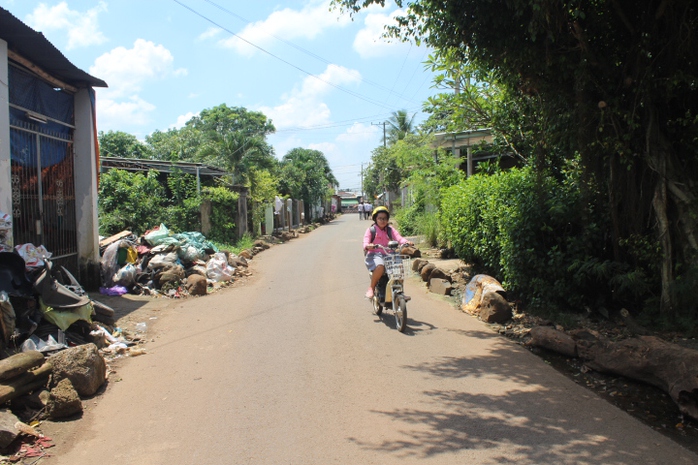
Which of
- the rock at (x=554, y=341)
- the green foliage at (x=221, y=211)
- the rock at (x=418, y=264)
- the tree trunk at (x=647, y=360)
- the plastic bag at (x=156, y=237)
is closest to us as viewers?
the tree trunk at (x=647, y=360)

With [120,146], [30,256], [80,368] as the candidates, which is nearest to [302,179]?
[120,146]

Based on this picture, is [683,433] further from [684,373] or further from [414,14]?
[414,14]

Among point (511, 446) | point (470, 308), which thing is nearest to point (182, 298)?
point (470, 308)

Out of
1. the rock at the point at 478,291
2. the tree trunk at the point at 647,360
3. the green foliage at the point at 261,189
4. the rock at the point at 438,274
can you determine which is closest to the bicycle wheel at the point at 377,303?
the rock at the point at 478,291

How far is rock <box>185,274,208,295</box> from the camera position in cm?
1137

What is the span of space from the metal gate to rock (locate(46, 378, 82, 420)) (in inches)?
179

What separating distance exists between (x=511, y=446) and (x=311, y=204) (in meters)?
42.7

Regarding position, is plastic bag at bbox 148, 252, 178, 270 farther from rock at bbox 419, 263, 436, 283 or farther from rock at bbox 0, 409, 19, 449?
rock at bbox 0, 409, 19, 449

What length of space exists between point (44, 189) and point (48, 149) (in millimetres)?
721

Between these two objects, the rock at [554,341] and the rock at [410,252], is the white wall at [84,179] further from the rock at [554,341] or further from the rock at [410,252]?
the rock at [554,341]

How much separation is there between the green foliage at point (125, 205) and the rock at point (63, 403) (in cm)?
1003

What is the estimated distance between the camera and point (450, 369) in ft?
19.7

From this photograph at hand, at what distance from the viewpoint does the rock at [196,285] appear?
37.3 feet

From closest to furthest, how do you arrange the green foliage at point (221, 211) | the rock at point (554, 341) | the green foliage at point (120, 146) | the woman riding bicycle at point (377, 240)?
1. the rock at point (554, 341)
2. the woman riding bicycle at point (377, 240)
3. the green foliage at point (221, 211)
4. the green foliage at point (120, 146)
